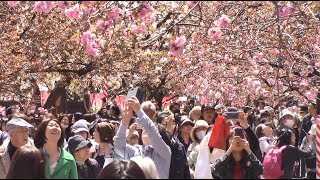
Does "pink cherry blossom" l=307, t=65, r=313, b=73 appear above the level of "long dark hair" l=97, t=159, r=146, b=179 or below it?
above

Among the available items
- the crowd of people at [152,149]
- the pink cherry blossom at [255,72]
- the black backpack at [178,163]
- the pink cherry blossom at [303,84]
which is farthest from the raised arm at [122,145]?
the pink cherry blossom at [255,72]

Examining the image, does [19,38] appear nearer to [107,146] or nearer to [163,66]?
[163,66]

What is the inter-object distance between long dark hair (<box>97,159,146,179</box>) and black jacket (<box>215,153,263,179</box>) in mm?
2302

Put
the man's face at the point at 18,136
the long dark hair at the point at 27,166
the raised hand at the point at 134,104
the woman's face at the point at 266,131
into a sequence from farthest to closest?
the woman's face at the point at 266,131
the man's face at the point at 18,136
the raised hand at the point at 134,104
the long dark hair at the point at 27,166

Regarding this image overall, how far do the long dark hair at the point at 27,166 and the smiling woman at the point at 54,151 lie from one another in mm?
1235

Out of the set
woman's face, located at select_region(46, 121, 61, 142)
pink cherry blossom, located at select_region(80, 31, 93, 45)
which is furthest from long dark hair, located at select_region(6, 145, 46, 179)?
pink cherry blossom, located at select_region(80, 31, 93, 45)

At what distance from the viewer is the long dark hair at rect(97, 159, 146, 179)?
4359 millimetres

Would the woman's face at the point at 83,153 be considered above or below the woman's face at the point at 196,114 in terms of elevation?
below

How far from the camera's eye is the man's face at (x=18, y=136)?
7305 mm

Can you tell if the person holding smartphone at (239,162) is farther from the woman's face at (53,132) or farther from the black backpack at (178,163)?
the woman's face at (53,132)

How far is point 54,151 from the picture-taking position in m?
6.68

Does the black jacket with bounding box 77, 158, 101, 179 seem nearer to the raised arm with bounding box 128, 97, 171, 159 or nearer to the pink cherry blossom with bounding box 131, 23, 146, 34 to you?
the raised arm with bounding box 128, 97, 171, 159

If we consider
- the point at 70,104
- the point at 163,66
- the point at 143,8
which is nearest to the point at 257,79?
the point at 163,66

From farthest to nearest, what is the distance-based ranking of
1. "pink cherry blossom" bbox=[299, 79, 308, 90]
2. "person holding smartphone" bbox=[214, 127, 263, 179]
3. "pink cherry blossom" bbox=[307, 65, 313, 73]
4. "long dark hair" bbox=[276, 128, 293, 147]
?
"pink cherry blossom" bbox=[299, 79, 308, 90] < "pink cherry blossom" bbox=[307, 65, 313, 73] < "long dark hair" bbox=[276, 128, 293, 147] < "person holding smartphone" bbox=[214, 127, 263, 179]
